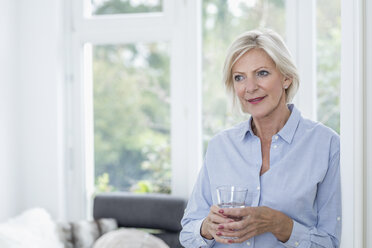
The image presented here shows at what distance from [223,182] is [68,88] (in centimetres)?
179

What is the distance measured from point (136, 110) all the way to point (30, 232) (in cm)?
111

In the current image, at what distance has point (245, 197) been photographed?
46.9 inches

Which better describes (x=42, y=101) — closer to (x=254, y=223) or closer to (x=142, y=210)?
(x=142, y=210)

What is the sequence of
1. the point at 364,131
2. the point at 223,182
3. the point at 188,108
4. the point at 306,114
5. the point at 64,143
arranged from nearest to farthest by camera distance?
the point at 364,131 < the point at 223,182 < the point at 306,114 < the point at 188,108 < the point at 64,143

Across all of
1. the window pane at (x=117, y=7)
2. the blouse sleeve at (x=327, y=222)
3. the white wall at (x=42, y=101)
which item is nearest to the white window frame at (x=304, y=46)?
the window pane at (x=117, y=7)

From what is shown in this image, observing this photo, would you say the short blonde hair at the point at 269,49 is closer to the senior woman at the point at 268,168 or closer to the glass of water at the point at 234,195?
the senior woman at the point at 268,168

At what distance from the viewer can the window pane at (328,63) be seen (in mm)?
2385

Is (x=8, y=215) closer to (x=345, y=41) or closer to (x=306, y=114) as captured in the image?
(x=306, y=114)

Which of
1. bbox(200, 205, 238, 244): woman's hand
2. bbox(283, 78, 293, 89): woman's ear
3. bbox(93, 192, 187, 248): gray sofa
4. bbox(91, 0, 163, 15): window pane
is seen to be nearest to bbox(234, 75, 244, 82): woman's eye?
bbox(283, 78, 293, 89): woman's ear

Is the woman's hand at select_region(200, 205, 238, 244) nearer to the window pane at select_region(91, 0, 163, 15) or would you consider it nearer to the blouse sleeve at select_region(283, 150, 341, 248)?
the blouse sleeve at select_region(283, 150, 341, 248)

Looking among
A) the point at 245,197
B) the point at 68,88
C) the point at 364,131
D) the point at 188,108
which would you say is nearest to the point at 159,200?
the point at 188,108

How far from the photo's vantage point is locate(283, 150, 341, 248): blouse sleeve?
121 cm

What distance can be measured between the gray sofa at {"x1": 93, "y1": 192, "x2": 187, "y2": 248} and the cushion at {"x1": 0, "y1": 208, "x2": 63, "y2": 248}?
0.27 metres

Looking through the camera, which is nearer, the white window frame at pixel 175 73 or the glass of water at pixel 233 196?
the glass of water at pixel 233 196
